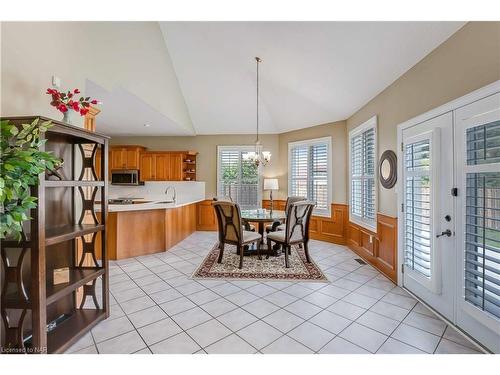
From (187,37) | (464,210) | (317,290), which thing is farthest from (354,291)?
(187,37)

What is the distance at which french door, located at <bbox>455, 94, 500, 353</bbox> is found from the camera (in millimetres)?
1735

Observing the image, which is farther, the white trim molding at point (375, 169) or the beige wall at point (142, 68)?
the white trim molding at point (375, 169)

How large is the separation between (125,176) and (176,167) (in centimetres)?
132

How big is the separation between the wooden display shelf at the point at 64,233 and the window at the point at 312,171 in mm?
4405

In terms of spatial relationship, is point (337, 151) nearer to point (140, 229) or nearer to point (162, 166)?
point (140, 229)

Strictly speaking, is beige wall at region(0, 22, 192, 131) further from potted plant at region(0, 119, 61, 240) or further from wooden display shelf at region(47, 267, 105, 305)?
wooden display shelf at region(47, 267, 105, 305)

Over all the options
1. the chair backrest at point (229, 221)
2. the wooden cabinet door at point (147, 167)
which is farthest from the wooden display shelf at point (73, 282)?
the wooden cabinet door at point (147, 167)

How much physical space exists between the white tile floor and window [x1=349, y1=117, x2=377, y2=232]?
106 centimetres

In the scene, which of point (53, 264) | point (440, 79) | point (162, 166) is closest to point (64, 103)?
point (53, 264)

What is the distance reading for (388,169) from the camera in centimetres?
329

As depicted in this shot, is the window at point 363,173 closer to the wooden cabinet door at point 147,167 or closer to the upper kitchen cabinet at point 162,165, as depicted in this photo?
the upper kitchen cabinet at point 162,165

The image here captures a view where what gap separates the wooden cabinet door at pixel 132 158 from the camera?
242 inches
